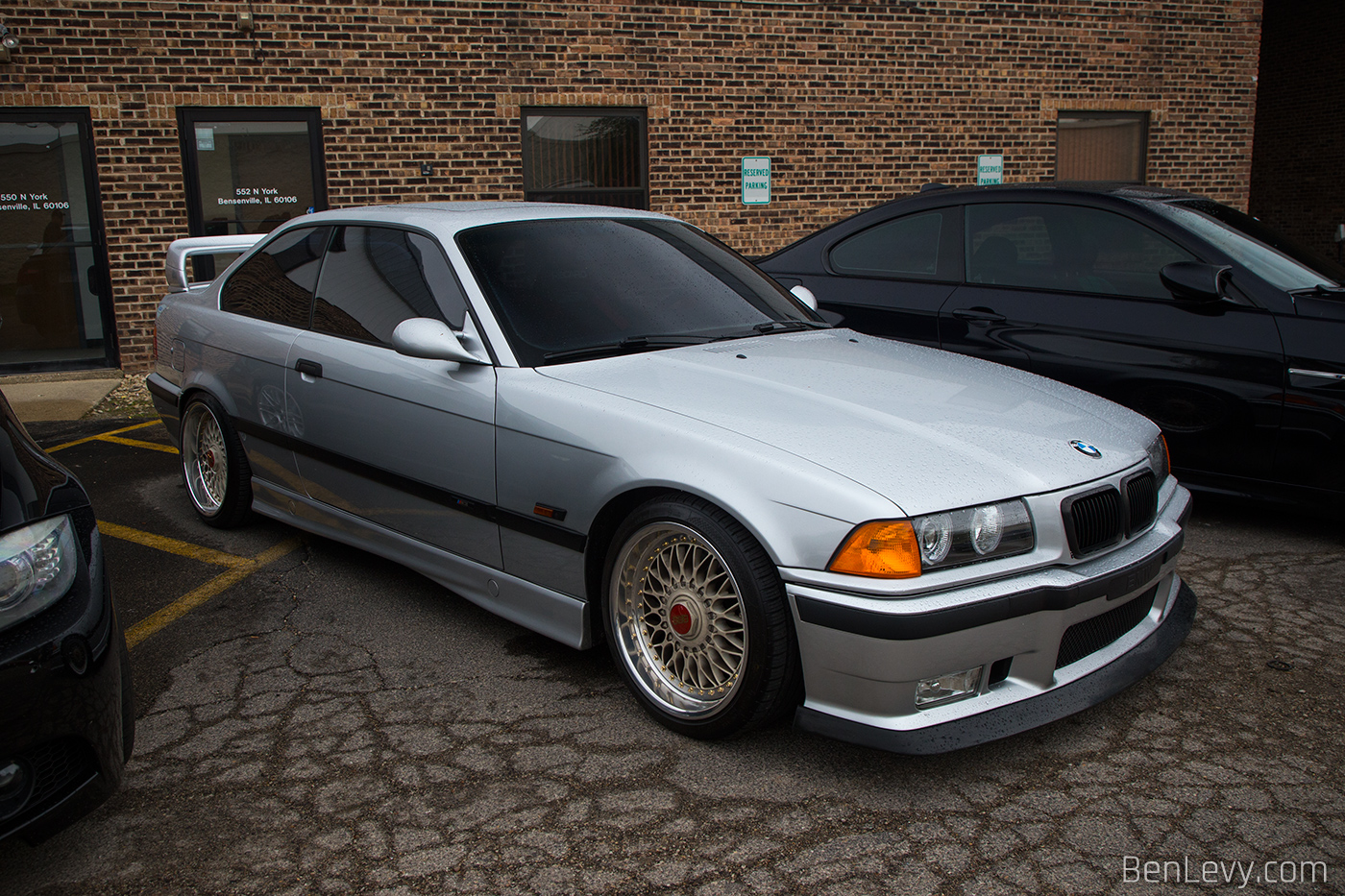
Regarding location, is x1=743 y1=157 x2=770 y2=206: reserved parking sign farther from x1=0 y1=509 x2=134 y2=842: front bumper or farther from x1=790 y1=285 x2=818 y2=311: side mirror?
x1=0 y1=509 x2=134 y2=842: front bumper

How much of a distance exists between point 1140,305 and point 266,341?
12.6ft

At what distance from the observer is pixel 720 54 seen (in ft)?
34.5

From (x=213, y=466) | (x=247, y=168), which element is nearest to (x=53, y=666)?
(x=213, y=466)

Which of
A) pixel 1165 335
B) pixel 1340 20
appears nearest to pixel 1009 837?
pixel 1165 335

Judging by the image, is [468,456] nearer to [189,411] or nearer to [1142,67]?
[189,411]

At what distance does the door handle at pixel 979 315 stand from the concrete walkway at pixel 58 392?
258 inches

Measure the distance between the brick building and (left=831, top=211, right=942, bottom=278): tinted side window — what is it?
523 centimetres

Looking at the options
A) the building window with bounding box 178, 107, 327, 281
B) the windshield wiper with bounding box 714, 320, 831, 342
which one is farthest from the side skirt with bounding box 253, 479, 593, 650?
the building window with bounding box 178, 107, 327, 281

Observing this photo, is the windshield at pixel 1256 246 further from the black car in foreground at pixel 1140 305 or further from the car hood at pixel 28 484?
the car hood at pixel 28 484

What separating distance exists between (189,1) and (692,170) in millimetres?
4789

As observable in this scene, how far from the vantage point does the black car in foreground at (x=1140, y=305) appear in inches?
173

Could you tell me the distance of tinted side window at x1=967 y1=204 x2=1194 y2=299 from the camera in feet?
16.0

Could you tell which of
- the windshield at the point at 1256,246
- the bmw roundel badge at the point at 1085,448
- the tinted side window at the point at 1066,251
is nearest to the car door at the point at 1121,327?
the tinted side window at the point at 1066,251

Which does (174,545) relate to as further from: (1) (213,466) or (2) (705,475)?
(2) (705,475)
